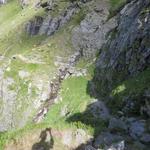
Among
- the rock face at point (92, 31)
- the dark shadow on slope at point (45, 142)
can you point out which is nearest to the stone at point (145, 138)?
the dark shadow on slope at point (45, 142)

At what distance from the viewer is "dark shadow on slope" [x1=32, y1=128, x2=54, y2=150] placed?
86.2ft

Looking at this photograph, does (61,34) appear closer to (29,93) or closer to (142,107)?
(29,93)

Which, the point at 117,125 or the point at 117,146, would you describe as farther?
the point at 117,125

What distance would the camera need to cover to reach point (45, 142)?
2619 centimetres

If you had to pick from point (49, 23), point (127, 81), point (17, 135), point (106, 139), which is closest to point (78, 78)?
point (127, 81)

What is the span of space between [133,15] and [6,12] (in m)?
124

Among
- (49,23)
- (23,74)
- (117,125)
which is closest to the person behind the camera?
(117,125)

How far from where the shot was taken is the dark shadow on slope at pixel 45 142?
2628 centimetres

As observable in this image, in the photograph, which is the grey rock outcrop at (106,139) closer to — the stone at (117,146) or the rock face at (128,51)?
the stone at (117,146)

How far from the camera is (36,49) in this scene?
107250 mm

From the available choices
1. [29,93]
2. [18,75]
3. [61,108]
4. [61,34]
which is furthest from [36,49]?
[61,108]

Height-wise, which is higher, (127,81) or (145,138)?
(127,81)

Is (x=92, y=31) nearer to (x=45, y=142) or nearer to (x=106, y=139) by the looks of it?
(x=45, y=142)

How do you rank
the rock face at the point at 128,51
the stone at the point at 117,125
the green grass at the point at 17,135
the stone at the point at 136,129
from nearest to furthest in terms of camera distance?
the stone at the point at 136,129, the green grass at the point at 17,135, the stone at the point at 117,125, the rock face at the point at 128,51
